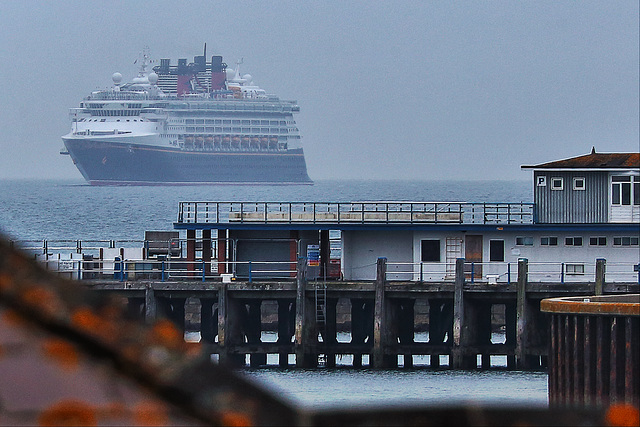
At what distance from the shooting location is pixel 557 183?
97.9 feet

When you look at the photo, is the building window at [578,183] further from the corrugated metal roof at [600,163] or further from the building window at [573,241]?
the building window at [573,241]

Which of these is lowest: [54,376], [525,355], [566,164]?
[525,355]

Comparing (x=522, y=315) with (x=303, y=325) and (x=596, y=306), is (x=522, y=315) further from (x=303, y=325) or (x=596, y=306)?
(x=596, y=306)

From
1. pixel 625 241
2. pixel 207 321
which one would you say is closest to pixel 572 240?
pixel 625 241

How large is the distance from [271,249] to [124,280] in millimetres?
3846

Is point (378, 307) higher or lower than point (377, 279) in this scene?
lower

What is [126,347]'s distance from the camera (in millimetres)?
1955

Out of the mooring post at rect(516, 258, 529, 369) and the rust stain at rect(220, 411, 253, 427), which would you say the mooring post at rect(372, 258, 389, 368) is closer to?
the mooring post at rect(516, 258, 529, 369)

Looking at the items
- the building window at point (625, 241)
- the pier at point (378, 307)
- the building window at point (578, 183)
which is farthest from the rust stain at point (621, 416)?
the building window at point (578, 183)

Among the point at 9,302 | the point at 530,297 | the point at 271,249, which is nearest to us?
the point at 9,302

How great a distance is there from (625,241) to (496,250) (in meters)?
2.92

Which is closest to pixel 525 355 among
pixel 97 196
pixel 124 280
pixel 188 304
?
pixel 124 280

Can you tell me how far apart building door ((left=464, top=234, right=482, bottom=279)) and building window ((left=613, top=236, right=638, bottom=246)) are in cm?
307

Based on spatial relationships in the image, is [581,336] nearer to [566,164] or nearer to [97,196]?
[566,164]
